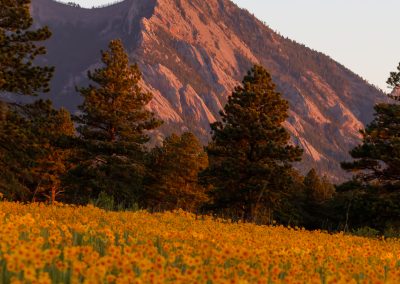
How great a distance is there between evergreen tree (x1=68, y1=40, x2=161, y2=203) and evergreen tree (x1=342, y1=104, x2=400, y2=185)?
16.5 m

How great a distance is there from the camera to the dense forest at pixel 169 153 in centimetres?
2222

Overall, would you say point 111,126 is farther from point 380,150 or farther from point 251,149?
point 380,150

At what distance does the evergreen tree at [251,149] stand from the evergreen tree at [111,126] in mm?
7388

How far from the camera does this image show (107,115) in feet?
130

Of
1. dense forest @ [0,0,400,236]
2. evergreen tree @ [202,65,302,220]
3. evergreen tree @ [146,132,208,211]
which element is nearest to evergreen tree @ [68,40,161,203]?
dense forest @ [0,0,400,236]

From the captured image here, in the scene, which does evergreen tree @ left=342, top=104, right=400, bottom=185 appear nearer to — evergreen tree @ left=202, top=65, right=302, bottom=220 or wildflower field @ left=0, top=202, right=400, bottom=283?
evergreen tree @ left=202, top=65, right=302, bottom=220

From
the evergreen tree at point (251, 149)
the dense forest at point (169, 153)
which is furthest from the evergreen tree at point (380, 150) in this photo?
the evergreen tree at point (251, 149)

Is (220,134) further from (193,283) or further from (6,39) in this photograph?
(193,283)

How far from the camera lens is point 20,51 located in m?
22.1

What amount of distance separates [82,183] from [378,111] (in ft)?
74.3

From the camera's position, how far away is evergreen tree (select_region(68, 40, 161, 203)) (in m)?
39.1

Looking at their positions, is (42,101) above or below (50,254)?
above

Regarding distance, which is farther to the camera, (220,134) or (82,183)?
(82,183)

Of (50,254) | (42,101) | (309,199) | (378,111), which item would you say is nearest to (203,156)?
(309,199)
